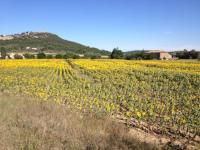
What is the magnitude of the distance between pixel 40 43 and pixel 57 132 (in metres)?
165

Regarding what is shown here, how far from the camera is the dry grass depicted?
20.0 feet

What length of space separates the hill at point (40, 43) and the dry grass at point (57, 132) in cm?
14318

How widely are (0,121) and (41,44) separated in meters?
162

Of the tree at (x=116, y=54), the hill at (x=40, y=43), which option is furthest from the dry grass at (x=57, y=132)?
the hill at (x=40, y=43)

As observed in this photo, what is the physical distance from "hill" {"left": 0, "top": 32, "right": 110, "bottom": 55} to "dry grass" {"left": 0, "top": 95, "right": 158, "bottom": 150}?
470 feet

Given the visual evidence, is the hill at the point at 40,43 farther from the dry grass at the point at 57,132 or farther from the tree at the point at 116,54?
the dry grass at the point at 57,132

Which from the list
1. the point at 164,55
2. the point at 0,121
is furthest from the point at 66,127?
the point at 164,55

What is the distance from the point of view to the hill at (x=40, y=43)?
155 m

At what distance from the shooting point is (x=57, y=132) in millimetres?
6859

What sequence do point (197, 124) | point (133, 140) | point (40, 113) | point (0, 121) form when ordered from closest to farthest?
point (133, 140)
point (0, 121)
point (40, 113)
point (197, 124)

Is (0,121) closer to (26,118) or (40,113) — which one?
(26,118)

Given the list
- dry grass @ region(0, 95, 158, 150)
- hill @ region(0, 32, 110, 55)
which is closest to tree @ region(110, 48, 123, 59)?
hill @ region(0, 32, 110, 55)

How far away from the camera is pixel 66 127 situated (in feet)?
23.7

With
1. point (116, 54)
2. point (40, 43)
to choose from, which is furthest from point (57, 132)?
point (40, 43)
